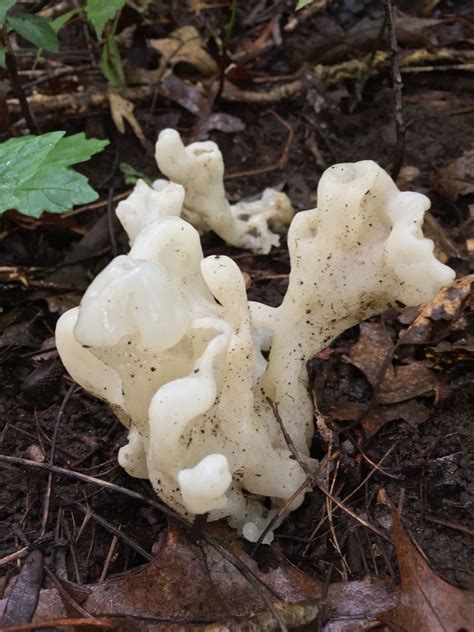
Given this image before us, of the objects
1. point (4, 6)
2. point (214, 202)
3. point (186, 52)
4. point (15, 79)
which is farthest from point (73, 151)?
point (186, 52)

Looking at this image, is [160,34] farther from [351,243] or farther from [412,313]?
[351,243]

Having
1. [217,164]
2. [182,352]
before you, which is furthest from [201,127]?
[182,352]

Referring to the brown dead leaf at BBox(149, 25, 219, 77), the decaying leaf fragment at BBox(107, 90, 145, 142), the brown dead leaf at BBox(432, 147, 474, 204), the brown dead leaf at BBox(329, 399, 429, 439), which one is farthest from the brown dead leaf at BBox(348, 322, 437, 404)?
the brown dead leaf at BBox(149, 25, 219, 77)

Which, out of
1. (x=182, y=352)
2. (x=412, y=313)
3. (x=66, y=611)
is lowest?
(x=412, y=313)

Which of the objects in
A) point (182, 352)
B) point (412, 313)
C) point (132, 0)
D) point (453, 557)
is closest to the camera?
point (182, 352)

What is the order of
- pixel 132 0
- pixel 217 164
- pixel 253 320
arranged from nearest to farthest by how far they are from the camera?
pixel 253 320
pixel 217 164
pixel 132 0

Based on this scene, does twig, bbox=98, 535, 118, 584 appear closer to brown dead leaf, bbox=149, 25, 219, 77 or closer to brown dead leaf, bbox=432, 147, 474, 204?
brown dead leaf, bbox=432, 147, 474, 204

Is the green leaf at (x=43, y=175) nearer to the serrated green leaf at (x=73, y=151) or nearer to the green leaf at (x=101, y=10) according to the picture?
the serrated green leaf at (x=73, y=151)

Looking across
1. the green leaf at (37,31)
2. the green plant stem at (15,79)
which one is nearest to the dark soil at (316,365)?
the green plant stem at (15,79)
